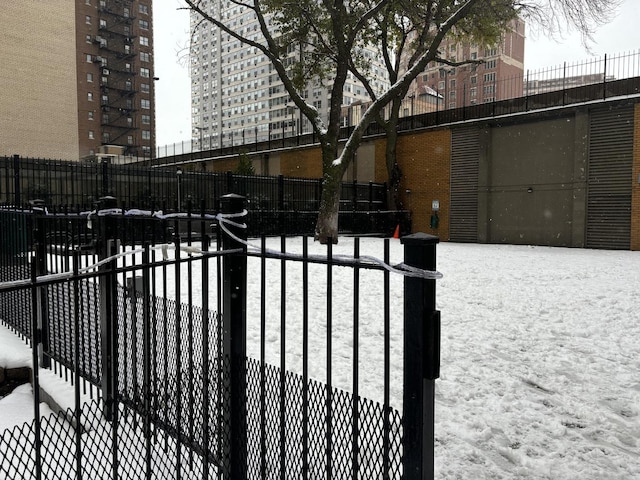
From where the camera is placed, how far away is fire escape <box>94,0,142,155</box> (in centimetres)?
6544

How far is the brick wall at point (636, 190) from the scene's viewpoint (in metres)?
17.8

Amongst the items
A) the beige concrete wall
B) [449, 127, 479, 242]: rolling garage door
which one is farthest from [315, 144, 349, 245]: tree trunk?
the beige concrete wall

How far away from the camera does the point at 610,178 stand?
18484 mm

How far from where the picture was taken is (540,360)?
16.3ft

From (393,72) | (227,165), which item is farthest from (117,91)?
(393,72)

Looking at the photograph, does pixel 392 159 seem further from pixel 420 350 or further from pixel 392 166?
pixel 420 350

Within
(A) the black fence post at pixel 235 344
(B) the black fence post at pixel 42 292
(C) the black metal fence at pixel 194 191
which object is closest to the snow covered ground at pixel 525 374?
(B) the black fence post at pixel 42 292

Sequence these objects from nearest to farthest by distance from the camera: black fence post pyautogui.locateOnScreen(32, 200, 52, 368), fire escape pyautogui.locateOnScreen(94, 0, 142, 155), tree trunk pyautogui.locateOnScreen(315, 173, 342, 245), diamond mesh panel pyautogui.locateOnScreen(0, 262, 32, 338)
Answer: black fence post pyautogui.locateOnScreen(32, 200, 52, 368), diamond mesh panel pyautogui.locateOnScreen(0, 262, 32, 338), tree trunk pyautogui.locateOnScreen(315, 173, 342, 245), fire escape pyautogui.locateOnScreen(94, 0, 142, 155)

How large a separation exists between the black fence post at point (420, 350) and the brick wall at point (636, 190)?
66.1ft

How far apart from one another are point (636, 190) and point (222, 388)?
20.3 m

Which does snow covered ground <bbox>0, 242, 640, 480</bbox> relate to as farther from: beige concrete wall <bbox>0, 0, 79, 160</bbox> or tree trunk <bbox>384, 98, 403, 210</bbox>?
beige concrete wall <bbox>0, 0, 79, 160</bbox>

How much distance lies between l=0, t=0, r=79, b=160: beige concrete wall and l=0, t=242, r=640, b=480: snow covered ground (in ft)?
150

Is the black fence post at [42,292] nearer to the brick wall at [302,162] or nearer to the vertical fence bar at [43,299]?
the vertical fence bar at [43,299]

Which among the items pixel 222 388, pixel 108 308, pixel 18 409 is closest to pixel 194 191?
pixel 18 409
